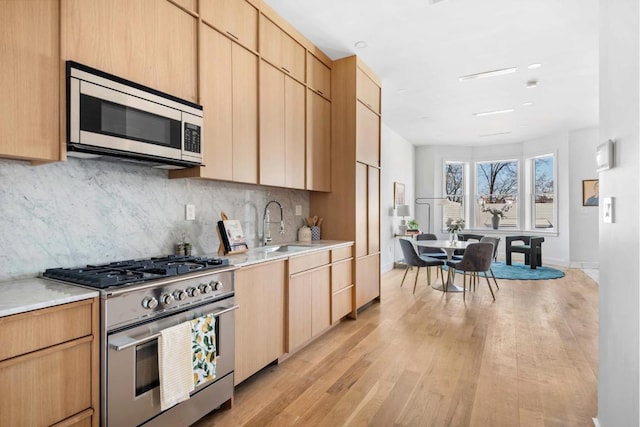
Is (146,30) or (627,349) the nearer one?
(627,349)

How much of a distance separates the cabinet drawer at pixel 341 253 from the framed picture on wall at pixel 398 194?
393 centimetres

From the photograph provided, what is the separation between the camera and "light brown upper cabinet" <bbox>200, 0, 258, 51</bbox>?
2.35 m

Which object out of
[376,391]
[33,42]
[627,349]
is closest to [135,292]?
[33,42]

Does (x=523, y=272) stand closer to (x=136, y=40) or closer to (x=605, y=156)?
(x=605, y=156)

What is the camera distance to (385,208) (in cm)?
696

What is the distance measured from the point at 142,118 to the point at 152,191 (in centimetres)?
58

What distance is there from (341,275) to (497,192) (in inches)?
277

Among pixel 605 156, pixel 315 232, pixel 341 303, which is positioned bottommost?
pixel 341 303

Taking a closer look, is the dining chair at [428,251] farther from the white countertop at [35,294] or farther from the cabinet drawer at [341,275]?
the white countertop at [35,294]

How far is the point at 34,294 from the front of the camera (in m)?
1.40

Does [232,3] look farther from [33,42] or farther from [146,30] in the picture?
[33,42]

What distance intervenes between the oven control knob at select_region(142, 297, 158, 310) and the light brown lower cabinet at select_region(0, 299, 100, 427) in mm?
202

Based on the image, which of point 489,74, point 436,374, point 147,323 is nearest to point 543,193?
point 489,74

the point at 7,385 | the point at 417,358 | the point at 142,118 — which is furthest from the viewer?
the point at 417,358
